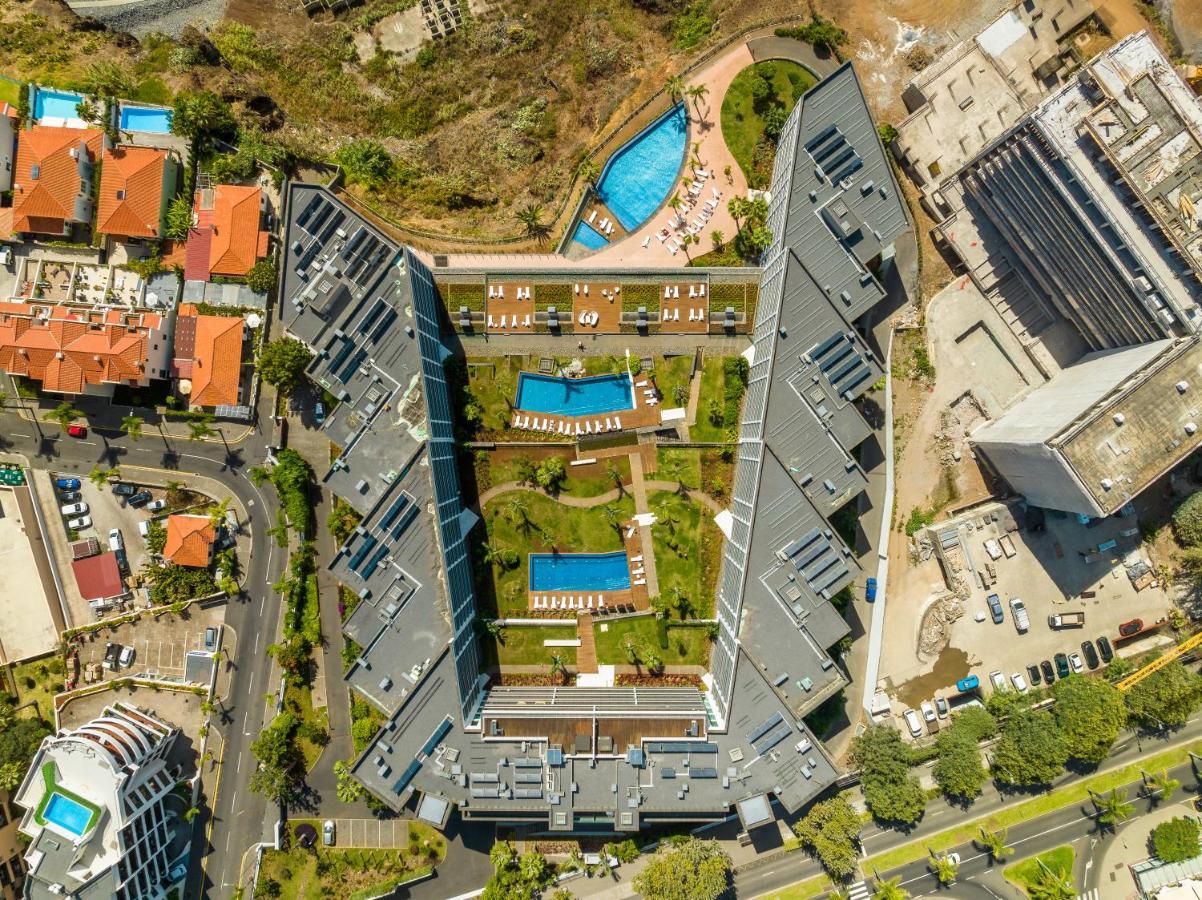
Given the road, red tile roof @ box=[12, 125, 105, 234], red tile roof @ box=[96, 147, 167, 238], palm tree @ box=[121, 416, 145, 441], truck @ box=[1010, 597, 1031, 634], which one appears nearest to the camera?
red tile roof @ box=[12, 125, 105, 234]

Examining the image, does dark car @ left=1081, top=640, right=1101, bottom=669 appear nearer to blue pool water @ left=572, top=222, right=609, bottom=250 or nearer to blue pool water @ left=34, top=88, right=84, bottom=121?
blue pool water @ left=572, top=222, right=609, bottom=250

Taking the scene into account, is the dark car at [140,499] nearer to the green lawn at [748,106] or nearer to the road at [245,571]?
the road at [245,571]

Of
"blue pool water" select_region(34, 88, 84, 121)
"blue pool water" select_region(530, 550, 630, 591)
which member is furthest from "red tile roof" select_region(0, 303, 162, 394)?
"blue pool water" select_region(530, 550, 630, 591)

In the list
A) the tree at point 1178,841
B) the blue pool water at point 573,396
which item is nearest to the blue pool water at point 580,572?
the blue pool water at point 573,396

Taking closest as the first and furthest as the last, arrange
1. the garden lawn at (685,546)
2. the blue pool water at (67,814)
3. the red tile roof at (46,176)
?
the blue pool water at (67,814), the red tile roof at (46,176), the garden lawn at (685,546)

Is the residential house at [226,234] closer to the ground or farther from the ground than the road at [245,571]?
farther from the ground

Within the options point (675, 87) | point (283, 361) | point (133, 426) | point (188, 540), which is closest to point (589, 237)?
point (675, 87)
